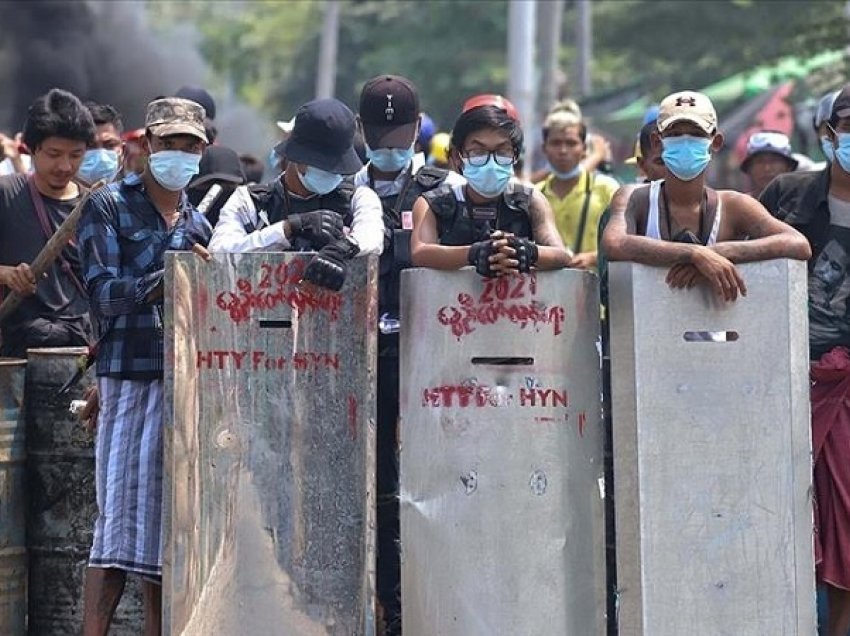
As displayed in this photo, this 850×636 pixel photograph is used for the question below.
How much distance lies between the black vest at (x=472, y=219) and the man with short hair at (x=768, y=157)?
3.30 meters

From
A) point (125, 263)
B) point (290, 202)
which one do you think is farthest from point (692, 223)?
point (125, 263)

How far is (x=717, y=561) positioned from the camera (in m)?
5.77

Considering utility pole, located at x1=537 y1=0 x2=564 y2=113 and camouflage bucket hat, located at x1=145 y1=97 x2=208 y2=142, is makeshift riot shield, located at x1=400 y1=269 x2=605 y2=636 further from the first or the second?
utility pole, located at x1=537 y1=0 x2=564 y2=113

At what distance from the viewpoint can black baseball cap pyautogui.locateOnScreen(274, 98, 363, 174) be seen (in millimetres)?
6184

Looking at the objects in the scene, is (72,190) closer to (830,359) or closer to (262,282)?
(262,282)

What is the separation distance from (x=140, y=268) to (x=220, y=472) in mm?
778

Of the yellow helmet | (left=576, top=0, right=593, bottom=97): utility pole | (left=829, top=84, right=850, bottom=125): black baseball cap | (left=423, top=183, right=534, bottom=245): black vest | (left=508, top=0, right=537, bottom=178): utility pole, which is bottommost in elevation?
(left=423, top=183, right=534, bottom=245): black vest

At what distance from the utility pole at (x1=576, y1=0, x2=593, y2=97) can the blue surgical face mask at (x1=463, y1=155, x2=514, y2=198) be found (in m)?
23.5

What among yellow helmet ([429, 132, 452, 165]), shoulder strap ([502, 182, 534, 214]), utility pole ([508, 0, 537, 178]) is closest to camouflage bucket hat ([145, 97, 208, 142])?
shoulder strap ([502, 182, 534, 214])

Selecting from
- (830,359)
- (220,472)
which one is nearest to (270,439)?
(220,472)

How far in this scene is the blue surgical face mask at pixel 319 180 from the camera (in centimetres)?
620

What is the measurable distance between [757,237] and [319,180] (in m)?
1.45

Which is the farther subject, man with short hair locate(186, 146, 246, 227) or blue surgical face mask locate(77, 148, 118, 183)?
blue surgical face mask locate(77, 148, 118, 183)

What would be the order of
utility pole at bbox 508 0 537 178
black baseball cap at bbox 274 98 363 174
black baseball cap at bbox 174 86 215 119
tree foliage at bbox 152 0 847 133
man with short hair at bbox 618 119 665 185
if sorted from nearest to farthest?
black baseball cap at bbox 274 98 363 174 < man with short hair at bbox 618 119 665 185 < black baseball cap at bbox 174 86 215 119 < utility pole at bbox 508 0 537 178 < tree foliage at bbox 152 0 847 133
